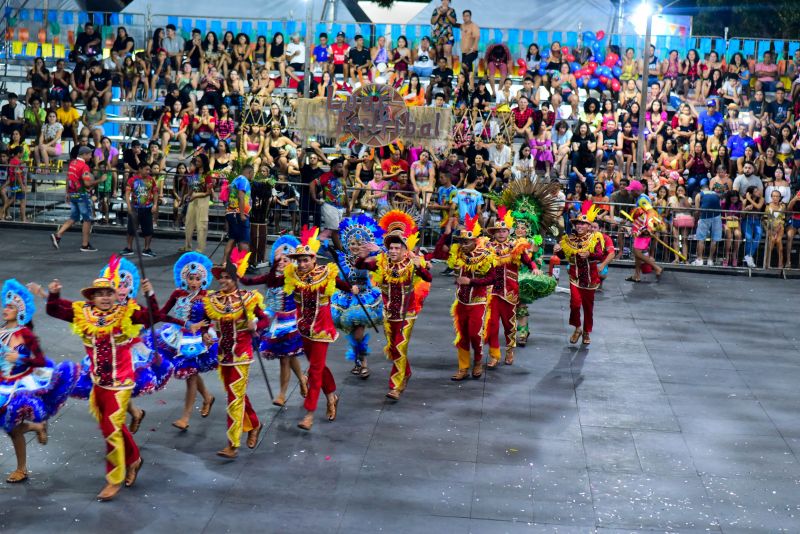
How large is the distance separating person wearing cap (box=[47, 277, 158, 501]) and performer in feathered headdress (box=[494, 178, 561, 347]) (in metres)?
6.10

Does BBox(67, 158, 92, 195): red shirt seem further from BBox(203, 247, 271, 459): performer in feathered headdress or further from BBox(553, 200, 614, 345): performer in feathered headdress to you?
BBox(203, 247, 271, 459): performer in feathered headdress

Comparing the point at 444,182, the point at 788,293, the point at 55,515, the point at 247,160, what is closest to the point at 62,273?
the point at 247,160

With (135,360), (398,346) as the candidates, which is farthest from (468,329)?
(135,360)

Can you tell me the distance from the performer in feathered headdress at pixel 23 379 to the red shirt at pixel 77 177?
10.1 m

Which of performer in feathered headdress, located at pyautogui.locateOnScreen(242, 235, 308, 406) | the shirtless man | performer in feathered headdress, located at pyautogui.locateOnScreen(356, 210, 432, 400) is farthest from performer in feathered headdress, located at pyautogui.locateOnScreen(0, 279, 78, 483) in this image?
the shirtless man

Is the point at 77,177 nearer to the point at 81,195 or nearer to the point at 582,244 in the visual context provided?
the point at 81,195

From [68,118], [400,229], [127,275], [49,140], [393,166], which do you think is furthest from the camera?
[68,118]

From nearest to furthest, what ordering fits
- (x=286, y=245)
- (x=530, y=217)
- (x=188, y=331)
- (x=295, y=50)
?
(x=188, y=331) < (x=286, y=245) < (x=530, y=217) < (x=295, y=50)

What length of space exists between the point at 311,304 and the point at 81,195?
31.4 feet

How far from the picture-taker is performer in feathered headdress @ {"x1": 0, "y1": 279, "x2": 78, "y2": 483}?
9.52 meters

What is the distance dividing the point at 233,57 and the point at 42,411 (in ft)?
59.7

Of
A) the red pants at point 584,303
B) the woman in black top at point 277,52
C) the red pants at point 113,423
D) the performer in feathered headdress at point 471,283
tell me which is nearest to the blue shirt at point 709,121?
the woman in black top at point 277,52

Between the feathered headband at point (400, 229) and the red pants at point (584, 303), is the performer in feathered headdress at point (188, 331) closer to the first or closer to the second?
the feathered headband at point (400, 229)

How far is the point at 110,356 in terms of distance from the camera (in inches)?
377
